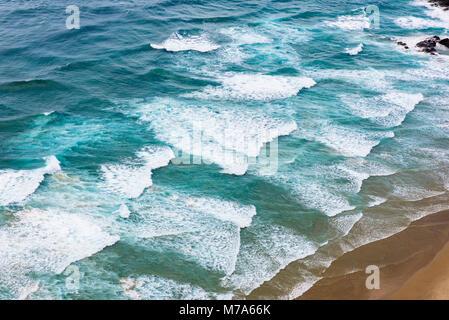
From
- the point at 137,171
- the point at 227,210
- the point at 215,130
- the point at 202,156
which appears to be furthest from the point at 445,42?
the point at 137,171

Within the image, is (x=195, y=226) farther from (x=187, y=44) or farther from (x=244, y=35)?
(x=244, y=35)

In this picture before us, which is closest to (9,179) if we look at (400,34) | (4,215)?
(4,215)

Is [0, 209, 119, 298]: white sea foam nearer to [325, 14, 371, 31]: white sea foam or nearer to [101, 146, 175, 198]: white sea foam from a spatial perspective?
[101, 146, 175, 198]: white sea foam

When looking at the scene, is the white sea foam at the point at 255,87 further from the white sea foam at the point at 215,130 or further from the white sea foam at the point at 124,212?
the white sea foam at the point at 124,212

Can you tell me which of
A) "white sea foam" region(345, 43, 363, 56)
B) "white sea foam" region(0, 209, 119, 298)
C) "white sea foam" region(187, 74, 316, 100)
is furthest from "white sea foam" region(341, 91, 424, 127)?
"white sea foam" region(0, 209, 119, 298)
